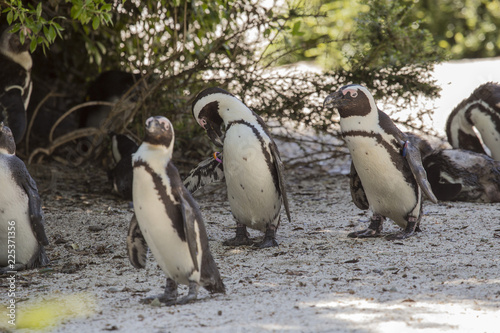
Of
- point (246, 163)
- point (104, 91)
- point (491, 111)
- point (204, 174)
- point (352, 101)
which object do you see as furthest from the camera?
point (104, 91)

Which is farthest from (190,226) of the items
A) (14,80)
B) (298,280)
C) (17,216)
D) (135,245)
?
(14,80)

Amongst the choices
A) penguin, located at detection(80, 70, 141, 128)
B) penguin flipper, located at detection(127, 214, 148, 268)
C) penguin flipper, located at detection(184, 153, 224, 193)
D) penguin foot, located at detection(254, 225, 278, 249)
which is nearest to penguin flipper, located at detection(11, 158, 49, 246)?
penguin flipper, located at detection(127, 214, 148, 268)

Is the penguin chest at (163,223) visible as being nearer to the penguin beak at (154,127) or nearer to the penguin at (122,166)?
the penguin beak at (154,127)

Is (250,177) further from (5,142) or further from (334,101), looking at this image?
(5,142)

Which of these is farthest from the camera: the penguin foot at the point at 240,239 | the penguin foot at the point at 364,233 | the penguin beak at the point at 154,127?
the penguin foot at the point at 364,233

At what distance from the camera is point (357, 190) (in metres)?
4.94

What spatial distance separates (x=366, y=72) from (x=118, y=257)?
3.18 m

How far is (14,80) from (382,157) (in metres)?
3.83

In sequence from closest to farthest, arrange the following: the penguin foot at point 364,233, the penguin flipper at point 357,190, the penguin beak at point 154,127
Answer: the penguin beak at point 154,127 < the penguin foot at point 364,233 < the penguin flipper at point 357,190

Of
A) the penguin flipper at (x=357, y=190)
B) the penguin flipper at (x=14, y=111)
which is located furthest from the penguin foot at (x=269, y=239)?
the penguin flipper at (x=14, y=111)

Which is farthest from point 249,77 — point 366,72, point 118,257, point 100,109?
point 118,257

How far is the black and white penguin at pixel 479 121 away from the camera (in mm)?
6641

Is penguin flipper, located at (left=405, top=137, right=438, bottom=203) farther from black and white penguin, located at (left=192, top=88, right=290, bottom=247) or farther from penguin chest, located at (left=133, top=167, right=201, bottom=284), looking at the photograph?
penguin chest, located at (left=133, top=167, right=201, bottom=284)

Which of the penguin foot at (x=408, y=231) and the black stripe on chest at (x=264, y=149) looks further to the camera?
the penguin foot at (x=408, y=231)
